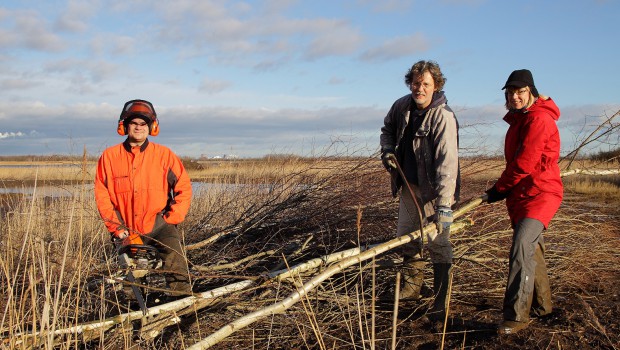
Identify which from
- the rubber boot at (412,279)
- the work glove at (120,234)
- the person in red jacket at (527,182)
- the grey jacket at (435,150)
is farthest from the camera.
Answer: the rubber boot at (412,279)

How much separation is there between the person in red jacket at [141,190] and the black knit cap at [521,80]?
269 cm

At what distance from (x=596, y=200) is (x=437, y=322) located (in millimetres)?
9889

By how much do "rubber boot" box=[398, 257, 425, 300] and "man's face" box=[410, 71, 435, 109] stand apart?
1.32 m

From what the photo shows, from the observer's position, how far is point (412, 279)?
4.29 metres

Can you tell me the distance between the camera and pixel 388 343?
356 cm

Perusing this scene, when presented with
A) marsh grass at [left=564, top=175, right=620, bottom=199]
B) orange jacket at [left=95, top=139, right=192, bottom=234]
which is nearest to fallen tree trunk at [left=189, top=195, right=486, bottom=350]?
orange jacket at [left=95, top=139, right=192, bottom=234]

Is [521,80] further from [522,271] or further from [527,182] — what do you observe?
[522,271]

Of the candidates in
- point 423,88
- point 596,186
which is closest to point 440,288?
point 423,88

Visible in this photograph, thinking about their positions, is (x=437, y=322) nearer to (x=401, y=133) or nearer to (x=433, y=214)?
(x=433, y=214)

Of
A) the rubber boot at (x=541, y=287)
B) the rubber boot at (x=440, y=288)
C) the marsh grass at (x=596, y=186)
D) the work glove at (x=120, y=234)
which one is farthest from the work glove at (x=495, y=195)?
the marsh grass at (x=596, y=186)

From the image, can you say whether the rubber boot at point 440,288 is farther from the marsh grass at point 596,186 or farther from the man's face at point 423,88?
the marsh grass at point 596,186

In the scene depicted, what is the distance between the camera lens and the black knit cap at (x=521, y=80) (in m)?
3.51

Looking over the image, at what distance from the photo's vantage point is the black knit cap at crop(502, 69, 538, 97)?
3.51 meters

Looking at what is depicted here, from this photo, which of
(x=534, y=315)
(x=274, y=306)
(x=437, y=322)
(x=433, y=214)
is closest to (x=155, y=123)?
(x=274, y=306)
